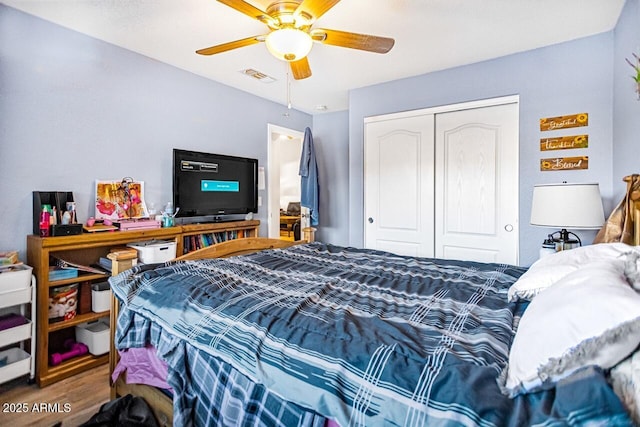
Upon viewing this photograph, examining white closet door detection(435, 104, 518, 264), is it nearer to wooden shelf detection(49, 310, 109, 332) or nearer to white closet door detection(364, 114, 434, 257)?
white closet door detection(364, 114, 434, 257)

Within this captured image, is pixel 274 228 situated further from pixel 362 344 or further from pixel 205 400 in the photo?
pixel 362 344

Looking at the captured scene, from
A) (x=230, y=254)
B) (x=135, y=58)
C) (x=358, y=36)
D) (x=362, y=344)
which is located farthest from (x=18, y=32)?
(x=362, y=344)

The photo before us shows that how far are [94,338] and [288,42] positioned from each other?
2.40 metres

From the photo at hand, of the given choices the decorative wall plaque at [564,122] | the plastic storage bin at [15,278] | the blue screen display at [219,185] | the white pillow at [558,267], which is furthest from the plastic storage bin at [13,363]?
the decorative wall plaque at [564,122]

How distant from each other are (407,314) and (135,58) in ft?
9.75

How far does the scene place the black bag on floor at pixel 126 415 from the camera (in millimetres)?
1502

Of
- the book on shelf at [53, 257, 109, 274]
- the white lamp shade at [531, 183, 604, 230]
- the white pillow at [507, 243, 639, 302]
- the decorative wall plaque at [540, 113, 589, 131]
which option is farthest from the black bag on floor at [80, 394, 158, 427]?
the decorative wall plaque at [540, 113, 589, 131]

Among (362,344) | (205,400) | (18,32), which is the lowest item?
(205,400)

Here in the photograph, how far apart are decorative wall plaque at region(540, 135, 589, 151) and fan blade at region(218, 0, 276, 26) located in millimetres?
2325

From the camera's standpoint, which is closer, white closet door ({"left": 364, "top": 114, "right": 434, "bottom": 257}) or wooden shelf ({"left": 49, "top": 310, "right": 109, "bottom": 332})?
wooden shelf ({"left": 49, "top": 310, "right": 109, "bottom": 332})

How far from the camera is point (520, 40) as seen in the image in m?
2.63

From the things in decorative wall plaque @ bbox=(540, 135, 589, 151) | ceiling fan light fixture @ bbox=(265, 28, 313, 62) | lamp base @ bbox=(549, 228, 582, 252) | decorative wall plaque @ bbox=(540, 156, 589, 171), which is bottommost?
lamp base @ bbox=(549, 228, 582, 252)

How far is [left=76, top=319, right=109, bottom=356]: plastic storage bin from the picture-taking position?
7.89ft

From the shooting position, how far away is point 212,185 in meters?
3.33
